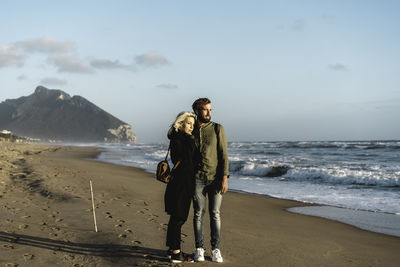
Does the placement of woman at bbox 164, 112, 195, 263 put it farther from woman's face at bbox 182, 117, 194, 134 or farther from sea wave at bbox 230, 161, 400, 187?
sea wave at bbox 230, 161, 400, 187

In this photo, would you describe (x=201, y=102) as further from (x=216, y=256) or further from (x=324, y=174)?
(x=324, y=174)

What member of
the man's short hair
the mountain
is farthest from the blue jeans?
the mountain

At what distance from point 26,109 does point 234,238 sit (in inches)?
7826

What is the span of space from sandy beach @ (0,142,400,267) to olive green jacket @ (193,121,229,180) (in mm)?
1129

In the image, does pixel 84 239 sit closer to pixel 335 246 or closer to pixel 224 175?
pixel 224 175

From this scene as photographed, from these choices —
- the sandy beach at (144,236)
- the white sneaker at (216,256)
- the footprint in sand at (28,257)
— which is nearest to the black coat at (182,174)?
the white sneaker at (216,256)

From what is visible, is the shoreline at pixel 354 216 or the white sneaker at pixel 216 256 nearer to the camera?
the white sneaker at pixel 216 256

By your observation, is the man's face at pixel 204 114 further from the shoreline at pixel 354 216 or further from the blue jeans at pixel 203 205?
the shoreline at pixel 354 216

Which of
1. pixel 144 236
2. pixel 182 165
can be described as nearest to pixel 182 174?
pixel 182 165

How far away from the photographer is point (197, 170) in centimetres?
388

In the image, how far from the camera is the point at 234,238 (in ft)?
16.9

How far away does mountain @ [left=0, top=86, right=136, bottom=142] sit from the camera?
534 ft

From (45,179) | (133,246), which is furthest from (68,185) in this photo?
(133,246)

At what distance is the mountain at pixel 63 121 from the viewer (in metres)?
163
